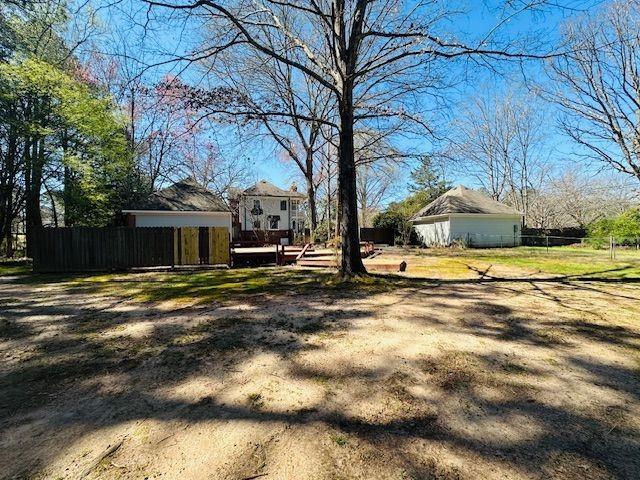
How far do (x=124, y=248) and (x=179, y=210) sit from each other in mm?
8635

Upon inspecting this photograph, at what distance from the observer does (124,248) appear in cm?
1170

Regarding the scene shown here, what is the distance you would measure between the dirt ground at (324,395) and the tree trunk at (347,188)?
8.92 feet

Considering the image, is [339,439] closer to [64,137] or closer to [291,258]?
[291,258]

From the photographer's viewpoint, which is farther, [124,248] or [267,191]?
[267,191]

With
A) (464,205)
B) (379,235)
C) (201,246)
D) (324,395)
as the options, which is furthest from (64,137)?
(464,205)

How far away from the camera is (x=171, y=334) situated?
162 inches

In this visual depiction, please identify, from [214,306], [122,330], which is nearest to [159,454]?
[122,330]

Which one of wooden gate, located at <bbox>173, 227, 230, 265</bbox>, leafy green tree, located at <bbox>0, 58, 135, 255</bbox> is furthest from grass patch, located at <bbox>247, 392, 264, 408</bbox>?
leafy green tree, located at <bbox>0, 58, 135, 255</bbox>

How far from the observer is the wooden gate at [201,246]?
39.6 feet

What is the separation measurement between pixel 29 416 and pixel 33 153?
17176mm

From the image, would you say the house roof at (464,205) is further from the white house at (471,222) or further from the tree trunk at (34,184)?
the tree trunk at (34,184)

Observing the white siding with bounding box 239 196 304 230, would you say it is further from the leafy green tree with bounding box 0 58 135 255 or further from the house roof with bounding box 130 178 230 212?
the leafy green tree with bounding box 0 58 135 255

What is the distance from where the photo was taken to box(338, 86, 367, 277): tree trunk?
292 inches

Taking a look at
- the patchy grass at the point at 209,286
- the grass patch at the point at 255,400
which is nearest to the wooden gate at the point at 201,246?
the patchy grass at the point at 209,286
